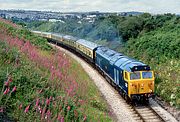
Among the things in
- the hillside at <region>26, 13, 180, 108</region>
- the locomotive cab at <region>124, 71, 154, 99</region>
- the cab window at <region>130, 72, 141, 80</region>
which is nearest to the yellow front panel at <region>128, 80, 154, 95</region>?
the locomotive cab at <region>124, 71, 154, 99</region>

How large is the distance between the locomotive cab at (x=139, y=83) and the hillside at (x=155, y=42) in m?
1.59

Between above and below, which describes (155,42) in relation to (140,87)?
above

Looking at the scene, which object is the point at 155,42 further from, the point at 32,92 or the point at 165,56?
the point at 32,92

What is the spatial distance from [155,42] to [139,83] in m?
19.0

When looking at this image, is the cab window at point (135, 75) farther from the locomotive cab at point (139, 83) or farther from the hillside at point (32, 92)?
the hillside at point (32, 92)

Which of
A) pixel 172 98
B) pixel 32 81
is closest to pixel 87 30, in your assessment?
pixel 172 98

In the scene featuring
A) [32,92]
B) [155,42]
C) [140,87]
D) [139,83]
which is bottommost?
[140,87]

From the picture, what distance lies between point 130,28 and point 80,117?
139 feet

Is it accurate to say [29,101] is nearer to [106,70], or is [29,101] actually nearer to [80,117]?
[80,117]

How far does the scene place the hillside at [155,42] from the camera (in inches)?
885

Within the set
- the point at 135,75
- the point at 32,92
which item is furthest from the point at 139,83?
the point at 32,92

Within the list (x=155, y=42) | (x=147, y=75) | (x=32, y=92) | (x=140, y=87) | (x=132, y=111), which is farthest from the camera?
(x=155, y=42)

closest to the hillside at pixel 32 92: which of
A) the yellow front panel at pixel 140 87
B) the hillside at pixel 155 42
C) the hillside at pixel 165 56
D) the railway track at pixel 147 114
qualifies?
the railway track at pixel 147 114

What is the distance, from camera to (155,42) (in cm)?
3728
